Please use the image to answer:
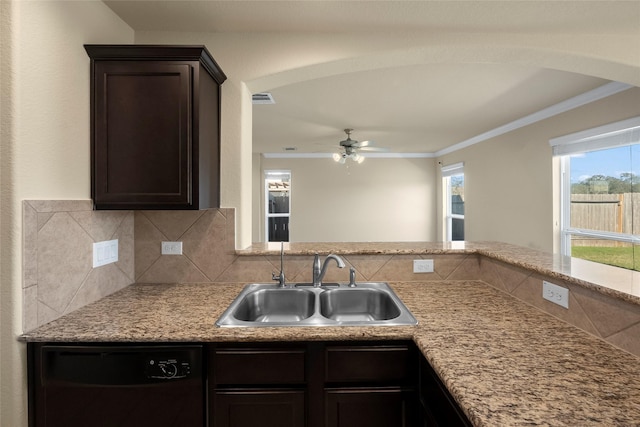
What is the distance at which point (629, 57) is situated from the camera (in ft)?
6.54

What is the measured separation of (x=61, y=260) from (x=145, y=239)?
0.57m

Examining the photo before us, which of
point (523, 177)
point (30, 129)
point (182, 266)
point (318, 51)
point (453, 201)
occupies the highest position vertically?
point (318, 51)

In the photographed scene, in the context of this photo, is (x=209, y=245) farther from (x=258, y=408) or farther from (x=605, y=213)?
(x=605, y=213)

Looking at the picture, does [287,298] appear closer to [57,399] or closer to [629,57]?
[57,399]

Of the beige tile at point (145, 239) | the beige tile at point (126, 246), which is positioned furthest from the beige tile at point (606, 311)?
the beige tile at point (126, 246)

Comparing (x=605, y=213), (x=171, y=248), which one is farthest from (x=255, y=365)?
(x=605, y=213)

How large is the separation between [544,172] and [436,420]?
3.95 m

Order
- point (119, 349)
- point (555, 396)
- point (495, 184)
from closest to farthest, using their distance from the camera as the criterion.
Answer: point (555, 396)
point (119, 349)
point (495, 184)

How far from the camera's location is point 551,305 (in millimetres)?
1485

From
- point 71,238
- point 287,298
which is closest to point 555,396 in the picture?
point 287,298

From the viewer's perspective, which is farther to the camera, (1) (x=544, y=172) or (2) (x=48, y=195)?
(1) (x=544, y=172)

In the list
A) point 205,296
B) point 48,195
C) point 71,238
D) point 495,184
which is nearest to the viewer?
point 48,195

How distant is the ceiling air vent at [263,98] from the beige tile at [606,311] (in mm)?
2943

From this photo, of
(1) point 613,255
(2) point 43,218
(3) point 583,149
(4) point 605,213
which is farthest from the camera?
(3) point 583,149
